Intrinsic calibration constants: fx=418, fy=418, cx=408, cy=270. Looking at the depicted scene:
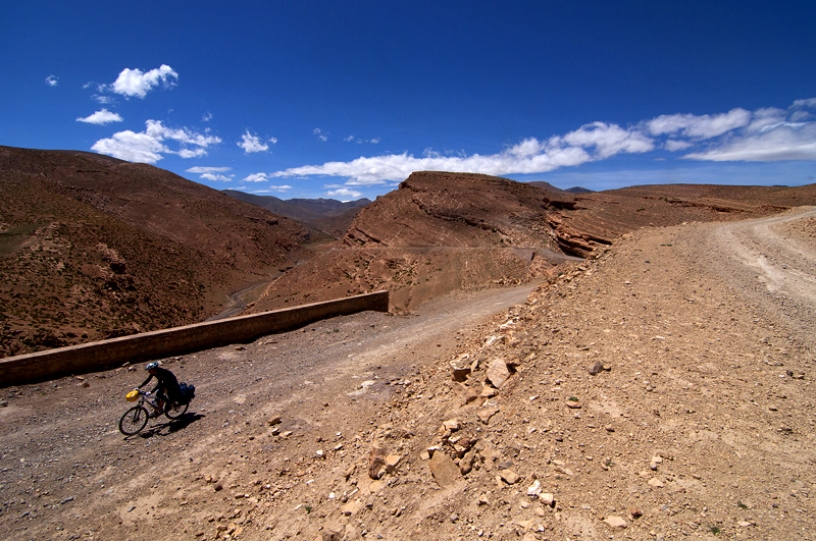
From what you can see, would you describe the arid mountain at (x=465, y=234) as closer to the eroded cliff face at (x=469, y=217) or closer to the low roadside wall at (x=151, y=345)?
the eroded cliff face at (x=469, y=217)

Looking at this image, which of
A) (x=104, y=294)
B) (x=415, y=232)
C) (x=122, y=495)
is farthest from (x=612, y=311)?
(x=104, y=294)

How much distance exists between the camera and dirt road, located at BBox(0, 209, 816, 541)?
404 centimetres

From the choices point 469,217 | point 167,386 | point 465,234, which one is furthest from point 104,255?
point 167,386

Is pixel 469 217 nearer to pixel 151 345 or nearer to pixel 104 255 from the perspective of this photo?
pixel 151 345

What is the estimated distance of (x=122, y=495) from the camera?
19.7 ft

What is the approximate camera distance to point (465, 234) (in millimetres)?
32469

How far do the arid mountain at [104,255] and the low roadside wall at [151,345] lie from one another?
13092mm

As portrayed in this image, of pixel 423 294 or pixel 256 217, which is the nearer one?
pixel 423 294

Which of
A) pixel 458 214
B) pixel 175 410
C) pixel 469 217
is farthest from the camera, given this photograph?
pixel 458 214

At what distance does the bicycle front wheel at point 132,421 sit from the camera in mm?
7574

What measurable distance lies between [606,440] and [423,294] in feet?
69.3

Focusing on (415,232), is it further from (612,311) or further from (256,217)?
(256,217)

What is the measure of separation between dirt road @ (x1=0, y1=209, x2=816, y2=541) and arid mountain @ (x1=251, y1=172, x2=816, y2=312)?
51.4ft

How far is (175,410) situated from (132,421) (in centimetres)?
70
